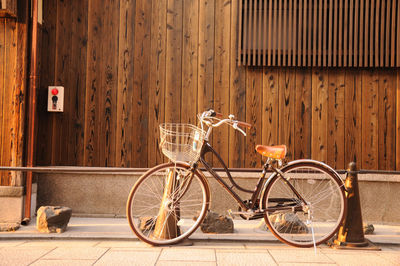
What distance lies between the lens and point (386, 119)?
564cm

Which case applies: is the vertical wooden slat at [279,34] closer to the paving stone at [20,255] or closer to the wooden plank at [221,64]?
the wooden plank at [221,64]

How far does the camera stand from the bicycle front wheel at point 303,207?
4148 mm

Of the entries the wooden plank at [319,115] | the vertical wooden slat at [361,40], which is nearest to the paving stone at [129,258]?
the wooden plank at [319,115]

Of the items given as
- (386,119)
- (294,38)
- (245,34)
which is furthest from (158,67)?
(386,119)

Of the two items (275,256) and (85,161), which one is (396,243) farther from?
(85,161)

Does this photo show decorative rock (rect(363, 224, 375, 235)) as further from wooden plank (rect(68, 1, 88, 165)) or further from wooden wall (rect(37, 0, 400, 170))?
wooden plank (rect(68, 1, 88, 165))

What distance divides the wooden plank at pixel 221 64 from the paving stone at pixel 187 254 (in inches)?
83.0

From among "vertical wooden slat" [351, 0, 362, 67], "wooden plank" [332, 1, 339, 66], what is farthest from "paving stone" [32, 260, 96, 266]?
"vertical wooden slat" [351, 0, 362, 67]

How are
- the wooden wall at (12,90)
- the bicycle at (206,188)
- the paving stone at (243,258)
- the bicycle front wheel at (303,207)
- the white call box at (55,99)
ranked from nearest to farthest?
1. the paving stone at (243,258)
2. the bicycle at (206,188)
3. the bicycle front wheel at (303,207)
4. the wooden wall at (12,90)
5. the white call box at (55,99)

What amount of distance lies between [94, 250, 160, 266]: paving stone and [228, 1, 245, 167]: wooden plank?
7.68 feet

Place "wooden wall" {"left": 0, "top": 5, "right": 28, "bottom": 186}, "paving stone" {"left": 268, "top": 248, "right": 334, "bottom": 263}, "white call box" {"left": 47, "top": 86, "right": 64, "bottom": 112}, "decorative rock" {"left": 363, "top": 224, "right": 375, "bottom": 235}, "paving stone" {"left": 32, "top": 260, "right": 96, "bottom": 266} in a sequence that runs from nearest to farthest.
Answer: "paving stone" {"left": 32, "top": 260, "right": 96, "bottom": 266}
"paving stone" {"left": 268, "top": 248, "right": 334, "bottom": 263}
"decorative rock" {"left": 363, "top": 224, "right": 375, "bottom": 235}
"wooden wall" {"left": 0, "top": 5, "right": 28, "bottom": 186}
"white call box" {"left": 47, "top": 86, "right": 64, "bottom": 112}

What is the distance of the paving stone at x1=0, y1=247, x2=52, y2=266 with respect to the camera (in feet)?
→ 11.4

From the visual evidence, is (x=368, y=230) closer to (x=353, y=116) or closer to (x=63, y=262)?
(x=353, y=116)

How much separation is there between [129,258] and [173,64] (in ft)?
10.8
